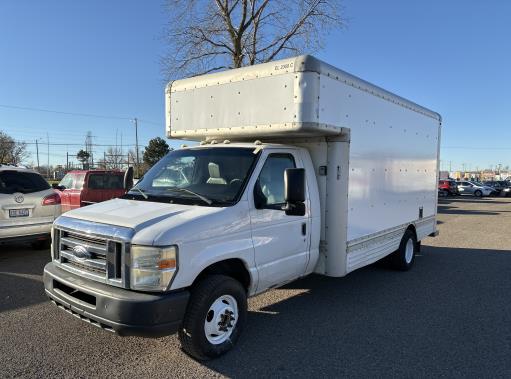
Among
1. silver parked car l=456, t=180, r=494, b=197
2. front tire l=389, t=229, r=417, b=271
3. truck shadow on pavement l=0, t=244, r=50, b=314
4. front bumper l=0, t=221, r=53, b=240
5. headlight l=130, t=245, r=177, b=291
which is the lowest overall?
silver parked car l=456, t=180, r=494, b=197

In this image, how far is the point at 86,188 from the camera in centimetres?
1155

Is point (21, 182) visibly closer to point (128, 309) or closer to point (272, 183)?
point (272, 183)

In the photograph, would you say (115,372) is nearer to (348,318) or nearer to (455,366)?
(348,318)

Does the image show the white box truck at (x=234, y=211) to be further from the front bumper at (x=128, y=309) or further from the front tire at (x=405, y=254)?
the front tire at (x=405, y=254)

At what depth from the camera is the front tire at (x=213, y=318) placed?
3.72m

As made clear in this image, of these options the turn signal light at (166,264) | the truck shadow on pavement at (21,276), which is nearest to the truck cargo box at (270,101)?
the turn signal light at (166,264)

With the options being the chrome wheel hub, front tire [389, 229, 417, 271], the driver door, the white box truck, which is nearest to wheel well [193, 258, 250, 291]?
the white box truck

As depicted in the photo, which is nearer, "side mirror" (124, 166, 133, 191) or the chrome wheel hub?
the chrome wheel hub

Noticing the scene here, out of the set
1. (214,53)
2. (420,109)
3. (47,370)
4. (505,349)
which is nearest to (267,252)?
(47,370)

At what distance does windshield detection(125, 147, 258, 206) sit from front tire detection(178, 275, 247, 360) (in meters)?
0.82

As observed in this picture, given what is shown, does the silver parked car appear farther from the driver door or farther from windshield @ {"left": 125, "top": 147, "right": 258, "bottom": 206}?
windshield @ {"left": 125, "top": 147, "right": 258, "bottom": 206}

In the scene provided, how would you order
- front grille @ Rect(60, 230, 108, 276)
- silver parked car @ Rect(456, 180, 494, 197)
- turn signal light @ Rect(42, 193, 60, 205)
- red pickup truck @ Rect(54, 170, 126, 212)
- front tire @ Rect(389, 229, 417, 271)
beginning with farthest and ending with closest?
silver parked car @ Rect(456, 180, 494, 197), red pickup truck @ Rect(54, 170, 126, 212), turn signal light @ Rect(42, 193, 60, 205), front tire @ Rect(389, 229, 417, 271), front grille @ Rect(60, 230, 108, 276)

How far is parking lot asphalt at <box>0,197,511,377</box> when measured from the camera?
3.83m

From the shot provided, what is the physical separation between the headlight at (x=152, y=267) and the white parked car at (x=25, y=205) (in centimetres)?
545
